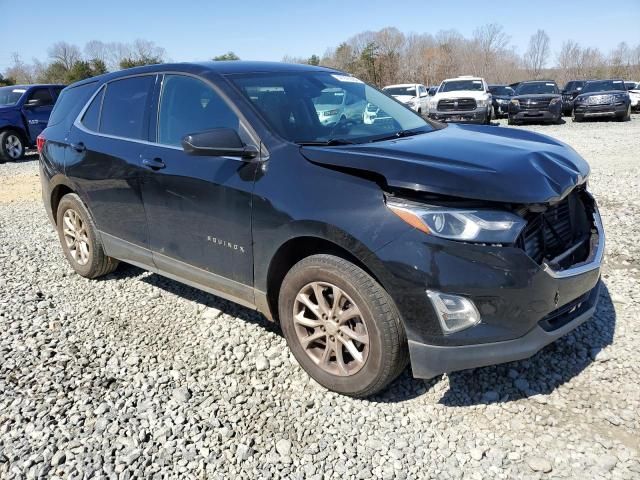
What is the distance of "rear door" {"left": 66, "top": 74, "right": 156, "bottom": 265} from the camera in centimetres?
373

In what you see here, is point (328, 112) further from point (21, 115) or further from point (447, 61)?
point (447, 61)

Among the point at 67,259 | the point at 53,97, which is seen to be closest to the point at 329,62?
the point at 53,97

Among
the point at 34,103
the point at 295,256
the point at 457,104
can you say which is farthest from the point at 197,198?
the point at 457,104

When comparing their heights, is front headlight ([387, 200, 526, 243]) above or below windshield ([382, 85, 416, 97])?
above

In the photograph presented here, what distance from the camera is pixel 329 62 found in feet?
189

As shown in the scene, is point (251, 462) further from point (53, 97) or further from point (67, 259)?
point (53, 97)

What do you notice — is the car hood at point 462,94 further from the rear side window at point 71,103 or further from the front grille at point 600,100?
the rear side window at point 71,103

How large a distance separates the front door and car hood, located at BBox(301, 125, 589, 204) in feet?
1.92

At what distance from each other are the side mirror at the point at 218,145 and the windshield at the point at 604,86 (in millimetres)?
21307

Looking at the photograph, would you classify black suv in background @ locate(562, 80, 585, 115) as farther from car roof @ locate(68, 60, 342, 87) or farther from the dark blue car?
car roof @ locate(68, 60, 342, 87)

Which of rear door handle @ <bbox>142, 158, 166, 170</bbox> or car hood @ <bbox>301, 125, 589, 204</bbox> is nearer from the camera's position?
car hood @ <bbox>301, 125, 589, 204</bbox>

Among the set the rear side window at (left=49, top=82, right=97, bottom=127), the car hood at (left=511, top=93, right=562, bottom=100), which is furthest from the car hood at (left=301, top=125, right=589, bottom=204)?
the car hood at (left=511, top=93, right=562, bottom=100)

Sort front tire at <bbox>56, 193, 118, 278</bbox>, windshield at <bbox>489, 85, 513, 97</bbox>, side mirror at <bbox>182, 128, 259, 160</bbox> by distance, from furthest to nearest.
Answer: windshield at <bbox>489, 85, 513, 97</bbox> → front tire at <bbox>56, 193, 118, 278</bbox> → side mirror at <bbox>182, 128, 259, 160</bbox>

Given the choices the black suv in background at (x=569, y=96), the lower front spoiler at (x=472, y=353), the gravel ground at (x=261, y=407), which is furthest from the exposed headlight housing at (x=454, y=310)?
the black suv in background at (x=569, y=96)
